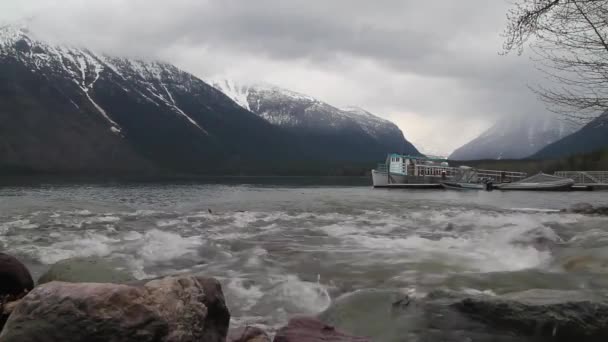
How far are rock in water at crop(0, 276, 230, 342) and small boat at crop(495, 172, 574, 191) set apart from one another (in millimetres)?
88295

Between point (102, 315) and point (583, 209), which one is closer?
point (102, 315)

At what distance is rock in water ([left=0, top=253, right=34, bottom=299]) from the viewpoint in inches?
286

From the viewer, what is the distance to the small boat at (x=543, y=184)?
81125 mm

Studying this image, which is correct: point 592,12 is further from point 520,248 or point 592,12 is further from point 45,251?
point 45,251

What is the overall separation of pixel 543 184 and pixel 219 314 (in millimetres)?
88817

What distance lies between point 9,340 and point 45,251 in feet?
38.6

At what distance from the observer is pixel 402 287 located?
32.1 ft

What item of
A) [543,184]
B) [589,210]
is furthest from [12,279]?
[543,184]

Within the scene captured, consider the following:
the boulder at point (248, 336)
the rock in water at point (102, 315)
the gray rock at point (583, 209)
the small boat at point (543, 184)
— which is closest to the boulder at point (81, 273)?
the boulder at point (248, 336)

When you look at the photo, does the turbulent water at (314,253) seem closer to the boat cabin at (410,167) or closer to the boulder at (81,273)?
the boulder at (81,273)

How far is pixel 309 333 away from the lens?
20.3 feet

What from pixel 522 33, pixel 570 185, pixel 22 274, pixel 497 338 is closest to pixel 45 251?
pixel 22 274

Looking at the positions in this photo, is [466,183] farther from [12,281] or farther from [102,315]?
[102,315]

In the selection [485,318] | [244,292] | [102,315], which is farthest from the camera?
[244,292]
